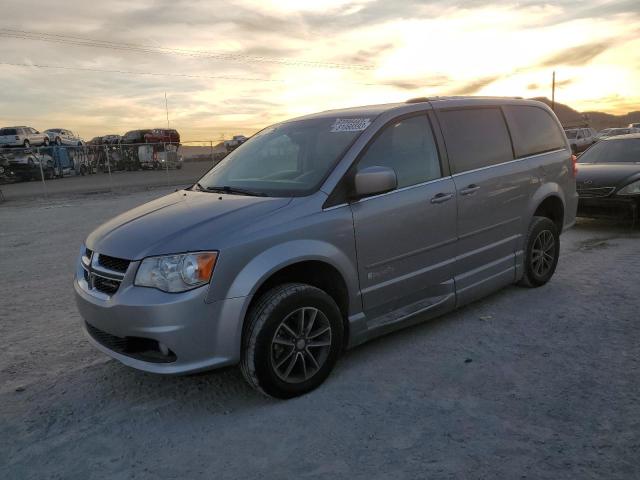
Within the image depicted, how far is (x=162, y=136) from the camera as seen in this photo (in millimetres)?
36375

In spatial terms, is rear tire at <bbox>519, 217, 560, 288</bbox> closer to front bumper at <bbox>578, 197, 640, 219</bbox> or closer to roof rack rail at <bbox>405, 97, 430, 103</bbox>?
roof rack rail at <bbox>405, 97, 430, 103</bbox>

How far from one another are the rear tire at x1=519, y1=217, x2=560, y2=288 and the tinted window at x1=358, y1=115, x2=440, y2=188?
1.54 metres

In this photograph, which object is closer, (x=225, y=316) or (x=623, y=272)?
(x=225, y=316)

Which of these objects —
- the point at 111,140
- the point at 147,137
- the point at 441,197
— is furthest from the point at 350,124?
the point at 111,140

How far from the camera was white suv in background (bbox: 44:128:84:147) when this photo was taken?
111 ft

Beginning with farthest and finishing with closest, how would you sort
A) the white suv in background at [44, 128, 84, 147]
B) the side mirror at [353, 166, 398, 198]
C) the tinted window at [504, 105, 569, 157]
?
the white suv in background at [44, 128, 84, 147]
the tinted window at [504, 105, 569, 157]
the side mirror at [353, 166, 398, 198]

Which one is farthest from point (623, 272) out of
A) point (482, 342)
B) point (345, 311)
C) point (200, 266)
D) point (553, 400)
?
point (200, 266)

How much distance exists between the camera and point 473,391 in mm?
3354

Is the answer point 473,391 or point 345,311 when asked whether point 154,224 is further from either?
point 473,391

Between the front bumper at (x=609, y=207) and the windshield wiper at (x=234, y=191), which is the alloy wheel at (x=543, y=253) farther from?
the front bumper at (x=609, y=207)

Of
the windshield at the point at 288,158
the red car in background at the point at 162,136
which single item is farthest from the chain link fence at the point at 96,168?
the windshield at the point at 288,158

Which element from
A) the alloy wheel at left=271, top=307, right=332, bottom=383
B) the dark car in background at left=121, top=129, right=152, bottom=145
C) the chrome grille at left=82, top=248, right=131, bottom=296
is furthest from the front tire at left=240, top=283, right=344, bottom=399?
the dark car in background at left=121, top=129, right=152, bottom=145

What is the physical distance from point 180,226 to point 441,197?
6.57 feet

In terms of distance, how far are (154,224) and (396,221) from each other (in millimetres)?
1649
